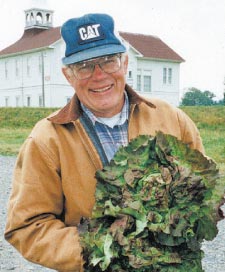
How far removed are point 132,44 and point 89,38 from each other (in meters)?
46.1

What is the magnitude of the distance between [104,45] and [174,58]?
159 feet

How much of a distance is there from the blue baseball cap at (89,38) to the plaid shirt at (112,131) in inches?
12.4

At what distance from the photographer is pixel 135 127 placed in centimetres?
315

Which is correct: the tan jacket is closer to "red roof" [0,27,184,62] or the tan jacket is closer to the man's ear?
the man's ear

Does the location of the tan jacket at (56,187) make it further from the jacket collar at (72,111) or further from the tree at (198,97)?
the tree at (198,97)

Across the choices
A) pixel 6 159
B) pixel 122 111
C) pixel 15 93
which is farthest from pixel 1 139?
pixel 15 93

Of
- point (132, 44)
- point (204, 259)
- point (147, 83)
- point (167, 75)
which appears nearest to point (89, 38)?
point (204, 259)

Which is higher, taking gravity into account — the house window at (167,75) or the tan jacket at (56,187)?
the house window at (167,75)

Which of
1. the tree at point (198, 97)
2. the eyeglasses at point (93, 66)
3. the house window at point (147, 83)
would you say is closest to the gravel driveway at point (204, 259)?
the eyeglasses at point (93, 66)

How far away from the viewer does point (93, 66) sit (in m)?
2.98

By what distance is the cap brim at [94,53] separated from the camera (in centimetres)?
295

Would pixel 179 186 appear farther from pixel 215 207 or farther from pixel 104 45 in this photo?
pixel 104 45

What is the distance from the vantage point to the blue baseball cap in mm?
2965

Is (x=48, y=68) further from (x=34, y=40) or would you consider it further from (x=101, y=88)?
(x=101, y=88)
